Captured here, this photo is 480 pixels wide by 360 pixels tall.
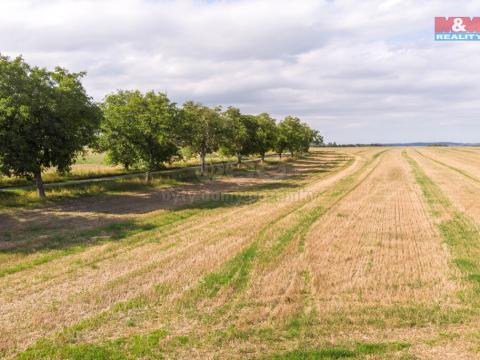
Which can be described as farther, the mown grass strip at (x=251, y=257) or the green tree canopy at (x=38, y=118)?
the green tree canopy at (x=38, y=118)

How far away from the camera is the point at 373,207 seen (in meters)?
26.4

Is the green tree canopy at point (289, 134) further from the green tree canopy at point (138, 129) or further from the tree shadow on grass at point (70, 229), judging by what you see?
the tree shadow on grass at point (70, 229)

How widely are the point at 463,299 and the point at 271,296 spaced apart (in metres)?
5.72

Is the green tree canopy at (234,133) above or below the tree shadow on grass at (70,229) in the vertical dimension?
above

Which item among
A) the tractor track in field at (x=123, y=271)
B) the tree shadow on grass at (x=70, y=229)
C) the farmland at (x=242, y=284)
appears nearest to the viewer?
the farmland at (x=242, y=284)

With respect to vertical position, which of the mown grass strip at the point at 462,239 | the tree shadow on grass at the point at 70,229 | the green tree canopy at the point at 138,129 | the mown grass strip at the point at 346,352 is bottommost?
the mown grass strip at the point at 346,352

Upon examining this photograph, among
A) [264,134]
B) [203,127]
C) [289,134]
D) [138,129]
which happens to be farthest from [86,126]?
[289,134]

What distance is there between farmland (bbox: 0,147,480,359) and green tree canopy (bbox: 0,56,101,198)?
4.31 metres

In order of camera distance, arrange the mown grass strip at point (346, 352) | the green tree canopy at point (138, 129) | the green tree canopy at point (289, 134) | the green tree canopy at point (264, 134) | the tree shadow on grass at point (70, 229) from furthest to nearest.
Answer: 1. the green tree canopy at point (289, 134)
2. the green tree canopy at point (264, 134)
3. the green tree canopy at point (138, 129)
4. the tree shadow on grass at point (70, 229)
5. the mown grass strip at point (346, 352)

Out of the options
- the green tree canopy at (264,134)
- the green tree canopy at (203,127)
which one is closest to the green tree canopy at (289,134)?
the green tree canopy at (264,134)

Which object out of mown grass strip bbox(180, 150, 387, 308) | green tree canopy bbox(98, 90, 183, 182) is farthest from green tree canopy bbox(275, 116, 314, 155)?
mown grass strip bbox(180, 150, 387, 308)

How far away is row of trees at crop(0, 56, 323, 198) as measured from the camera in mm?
25953

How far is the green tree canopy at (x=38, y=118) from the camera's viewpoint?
83.2 feet

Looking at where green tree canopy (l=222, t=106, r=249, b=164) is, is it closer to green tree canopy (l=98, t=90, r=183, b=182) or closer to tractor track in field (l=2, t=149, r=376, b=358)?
green tree canopy (l=98, t=90, r=183, b=182)
